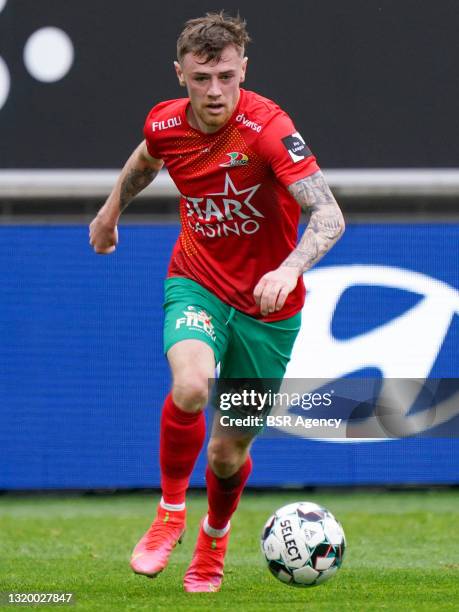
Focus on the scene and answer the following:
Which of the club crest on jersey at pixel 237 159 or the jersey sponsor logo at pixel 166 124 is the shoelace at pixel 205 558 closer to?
the club crest on jersey at pixel 237 159

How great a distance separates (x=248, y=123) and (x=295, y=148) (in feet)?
0.89

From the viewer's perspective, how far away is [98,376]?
10.1 m

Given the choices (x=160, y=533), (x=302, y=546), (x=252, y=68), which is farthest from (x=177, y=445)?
(x=252, y=68)

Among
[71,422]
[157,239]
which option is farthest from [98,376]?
[157,239]

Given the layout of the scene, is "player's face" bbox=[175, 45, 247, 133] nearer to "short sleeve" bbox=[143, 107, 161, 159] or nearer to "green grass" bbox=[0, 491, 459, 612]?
"short sleeve" bbox=[143, 107, 161, 159]

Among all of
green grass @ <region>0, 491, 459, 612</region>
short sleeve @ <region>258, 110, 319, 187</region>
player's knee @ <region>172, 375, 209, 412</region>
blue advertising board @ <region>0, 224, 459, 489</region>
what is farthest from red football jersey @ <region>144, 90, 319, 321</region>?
blue advertising board @ <region>0, 224, 459, 489</region>

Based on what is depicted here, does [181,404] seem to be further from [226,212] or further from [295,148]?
[295,148]

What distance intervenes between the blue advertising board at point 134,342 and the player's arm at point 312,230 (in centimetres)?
447

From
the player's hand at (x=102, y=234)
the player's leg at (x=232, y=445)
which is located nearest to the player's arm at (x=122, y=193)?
the player's hand at (x=102, y=234)

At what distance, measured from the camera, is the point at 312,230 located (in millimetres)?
5402

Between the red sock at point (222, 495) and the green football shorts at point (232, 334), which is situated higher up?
the green football shorts at point (232, 334)

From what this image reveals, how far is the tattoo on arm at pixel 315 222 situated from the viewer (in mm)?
5328

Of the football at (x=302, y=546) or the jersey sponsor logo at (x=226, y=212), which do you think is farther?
the jersey sponsor logo at (x=226, y=212)

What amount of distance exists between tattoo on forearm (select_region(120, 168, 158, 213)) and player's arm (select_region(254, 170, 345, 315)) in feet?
3.12
